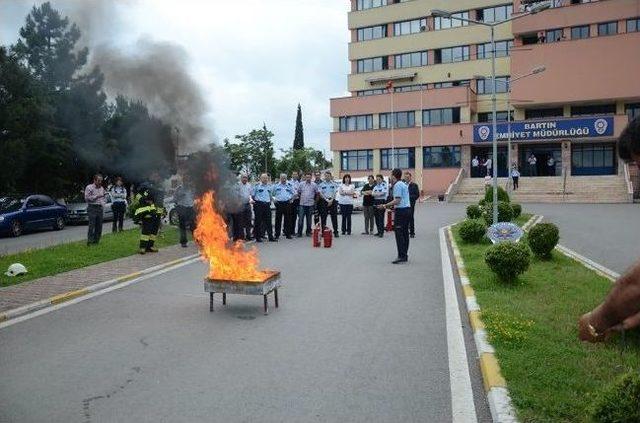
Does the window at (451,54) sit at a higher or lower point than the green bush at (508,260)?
higher

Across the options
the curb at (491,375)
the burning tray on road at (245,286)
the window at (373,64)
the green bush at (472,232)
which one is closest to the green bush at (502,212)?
the green bush at (472,232)

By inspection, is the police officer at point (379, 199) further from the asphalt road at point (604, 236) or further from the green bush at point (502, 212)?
the asphalt road at point (604, 236)

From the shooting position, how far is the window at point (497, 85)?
5060 cm

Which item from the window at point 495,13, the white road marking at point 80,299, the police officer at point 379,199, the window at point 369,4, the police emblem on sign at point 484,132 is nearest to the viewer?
the white road marking at point 80,299

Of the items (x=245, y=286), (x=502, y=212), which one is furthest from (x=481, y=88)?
(x=245, y=286)

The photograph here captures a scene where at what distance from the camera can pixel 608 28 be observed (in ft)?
155

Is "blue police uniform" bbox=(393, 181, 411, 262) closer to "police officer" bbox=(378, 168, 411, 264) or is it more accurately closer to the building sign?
"police officer" bbox=(378, 168, 411, 264)

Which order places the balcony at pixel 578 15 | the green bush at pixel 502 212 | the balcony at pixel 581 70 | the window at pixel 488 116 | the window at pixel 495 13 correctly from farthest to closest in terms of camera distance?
the window at pixel 488 116 < the window at pixel 495 13 < the balcony at pixel 578 15 < the balcony at pixel 581 70 < the green bush at pixel 502 212

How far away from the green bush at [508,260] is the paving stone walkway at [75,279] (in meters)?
6.96

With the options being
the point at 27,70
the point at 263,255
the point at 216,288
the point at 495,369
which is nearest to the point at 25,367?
the point at 216,288

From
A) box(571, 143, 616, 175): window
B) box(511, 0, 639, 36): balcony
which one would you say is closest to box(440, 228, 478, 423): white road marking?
box(571, 143, 616, 175): window

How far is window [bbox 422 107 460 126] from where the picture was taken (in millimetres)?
49812

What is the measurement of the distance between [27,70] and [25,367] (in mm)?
21770

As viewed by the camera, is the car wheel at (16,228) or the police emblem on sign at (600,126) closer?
A: the car wheel at (16,228)
